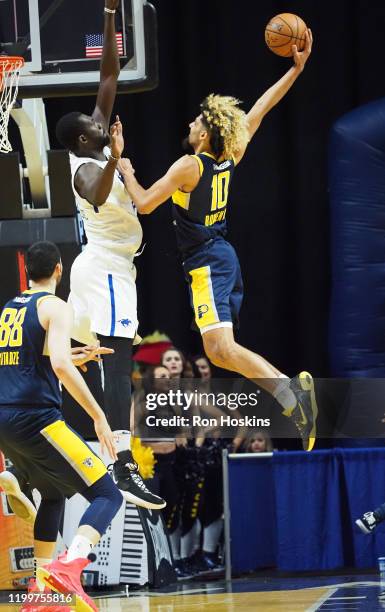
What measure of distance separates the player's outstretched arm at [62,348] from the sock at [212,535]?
3.42 m

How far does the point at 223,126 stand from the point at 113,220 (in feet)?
3.08

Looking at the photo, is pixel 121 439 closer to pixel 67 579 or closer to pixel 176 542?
pixel 67 579

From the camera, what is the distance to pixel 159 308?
12430mm

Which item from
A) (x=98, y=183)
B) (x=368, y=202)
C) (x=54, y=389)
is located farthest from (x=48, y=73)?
(x=368, y=202)

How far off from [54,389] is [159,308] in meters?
5.25

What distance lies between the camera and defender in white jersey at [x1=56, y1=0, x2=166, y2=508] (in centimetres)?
787

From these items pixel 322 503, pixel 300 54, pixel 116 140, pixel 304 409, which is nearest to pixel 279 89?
pixel 300 54

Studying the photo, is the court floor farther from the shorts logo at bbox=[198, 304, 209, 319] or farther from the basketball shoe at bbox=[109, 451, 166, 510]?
the shorts logo at bbox=[198, 304, 209, 319]

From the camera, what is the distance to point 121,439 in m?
7.87

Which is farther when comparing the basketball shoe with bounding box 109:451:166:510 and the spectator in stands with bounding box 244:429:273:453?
the spectator in stands with bounding box 244:429:273:453

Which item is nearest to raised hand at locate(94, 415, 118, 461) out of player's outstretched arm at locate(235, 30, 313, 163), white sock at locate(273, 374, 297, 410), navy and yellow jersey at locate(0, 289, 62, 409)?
navy and yellow jersey at locate(0, 289, 62, 409)

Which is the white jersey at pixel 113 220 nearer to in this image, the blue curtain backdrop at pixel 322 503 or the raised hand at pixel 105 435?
the raised hand at pixel 105 435

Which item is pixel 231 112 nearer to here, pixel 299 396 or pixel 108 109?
pixel 108 109

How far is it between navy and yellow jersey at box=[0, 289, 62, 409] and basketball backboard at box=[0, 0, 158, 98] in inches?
77.2
